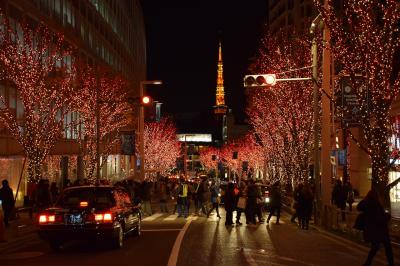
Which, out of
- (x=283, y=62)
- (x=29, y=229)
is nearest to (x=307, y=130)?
(x=283, y=62)

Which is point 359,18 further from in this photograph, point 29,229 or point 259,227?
point 29,229

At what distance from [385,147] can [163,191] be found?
1395cm

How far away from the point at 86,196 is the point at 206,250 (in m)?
3.34

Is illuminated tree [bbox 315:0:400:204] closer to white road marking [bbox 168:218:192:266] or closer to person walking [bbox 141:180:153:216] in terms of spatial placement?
white road marking [bbox 168:218:192:266]

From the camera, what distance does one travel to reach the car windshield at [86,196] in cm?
1379

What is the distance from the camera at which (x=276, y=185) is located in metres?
20.7

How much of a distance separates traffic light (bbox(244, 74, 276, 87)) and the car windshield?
6.87m

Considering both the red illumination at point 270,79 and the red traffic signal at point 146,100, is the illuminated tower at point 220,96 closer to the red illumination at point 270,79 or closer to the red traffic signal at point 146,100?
the red traffic signal at point 146,100

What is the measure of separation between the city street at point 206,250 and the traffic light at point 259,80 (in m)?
4.78

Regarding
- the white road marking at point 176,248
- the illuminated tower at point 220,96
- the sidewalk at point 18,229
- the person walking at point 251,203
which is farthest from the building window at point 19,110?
the illuminated tower at point 220,96

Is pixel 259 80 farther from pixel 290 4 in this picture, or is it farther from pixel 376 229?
pixel 290 4

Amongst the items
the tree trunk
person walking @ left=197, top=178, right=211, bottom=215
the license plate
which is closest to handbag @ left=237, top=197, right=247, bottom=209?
person walking @ left=197, top=178, right=211, bottom=215

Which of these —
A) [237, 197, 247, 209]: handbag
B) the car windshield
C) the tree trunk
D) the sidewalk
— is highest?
the tree trunk

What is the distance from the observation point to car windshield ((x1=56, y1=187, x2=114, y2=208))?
13789 millimetres
